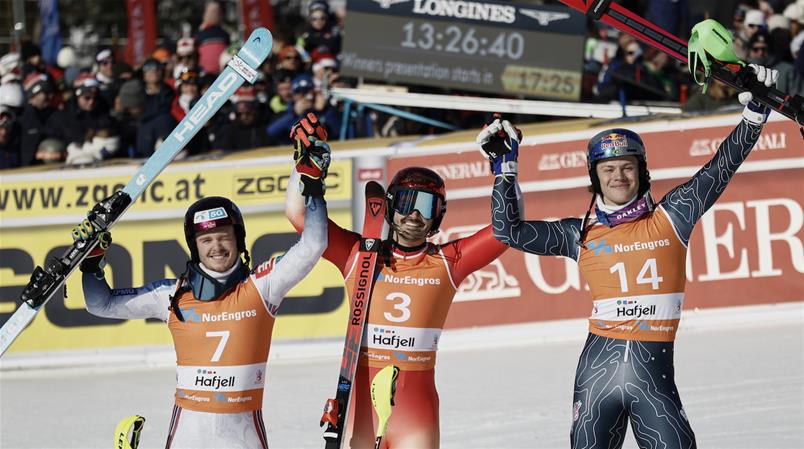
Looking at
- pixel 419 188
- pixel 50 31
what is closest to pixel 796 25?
pixel 419 188

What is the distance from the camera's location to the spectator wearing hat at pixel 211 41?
1446 cm

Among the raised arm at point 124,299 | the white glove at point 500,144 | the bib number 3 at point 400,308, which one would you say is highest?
the white glove at point 500,144

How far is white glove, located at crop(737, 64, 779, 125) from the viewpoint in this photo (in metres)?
5.90

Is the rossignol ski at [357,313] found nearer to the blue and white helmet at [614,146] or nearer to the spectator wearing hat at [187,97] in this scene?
the blue and white helmet at [614,146]

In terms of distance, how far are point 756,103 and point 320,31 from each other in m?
8.16

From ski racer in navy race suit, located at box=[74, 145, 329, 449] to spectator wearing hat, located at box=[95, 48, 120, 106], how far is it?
7.77 m

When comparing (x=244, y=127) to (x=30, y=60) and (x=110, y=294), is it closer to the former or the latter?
(x=30, y=60)

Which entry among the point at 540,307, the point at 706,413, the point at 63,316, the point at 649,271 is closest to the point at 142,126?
the point at 63,316

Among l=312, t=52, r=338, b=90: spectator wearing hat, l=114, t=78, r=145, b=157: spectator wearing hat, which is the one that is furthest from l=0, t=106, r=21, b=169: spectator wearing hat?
l=312, t=52, r=338, b=90: spectator wearing hat

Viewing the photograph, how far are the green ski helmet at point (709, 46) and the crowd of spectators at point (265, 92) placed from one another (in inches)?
207

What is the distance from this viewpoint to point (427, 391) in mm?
6621

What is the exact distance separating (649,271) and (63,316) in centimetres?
691

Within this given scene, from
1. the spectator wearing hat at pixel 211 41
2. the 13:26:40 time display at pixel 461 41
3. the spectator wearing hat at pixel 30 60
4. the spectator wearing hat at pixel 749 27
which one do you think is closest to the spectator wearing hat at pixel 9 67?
the spectator wearing hat at pixel 30 60

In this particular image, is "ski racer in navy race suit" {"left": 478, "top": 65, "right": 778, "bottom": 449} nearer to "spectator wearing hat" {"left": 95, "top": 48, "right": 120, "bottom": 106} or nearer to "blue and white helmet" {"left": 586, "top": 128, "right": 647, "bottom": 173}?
"blue and white helmet" {"left": 586, "top": 128, "right": 647, "bottom": 173}
